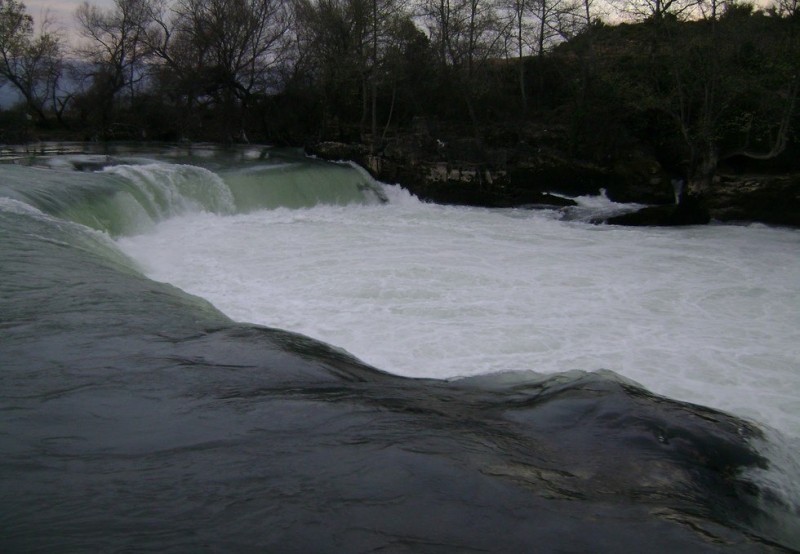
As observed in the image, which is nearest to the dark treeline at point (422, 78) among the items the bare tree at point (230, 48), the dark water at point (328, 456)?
the bare tree at point (230, 48)

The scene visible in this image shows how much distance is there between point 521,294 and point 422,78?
17564mm

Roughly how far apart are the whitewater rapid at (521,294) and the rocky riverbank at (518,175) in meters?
4.03

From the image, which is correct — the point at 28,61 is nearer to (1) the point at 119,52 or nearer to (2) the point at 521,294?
(1) the point at 119,52

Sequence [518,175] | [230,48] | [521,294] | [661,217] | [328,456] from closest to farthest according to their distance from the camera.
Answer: [328,456] → [521,294] → [661,217] → [518,175] → [230,48]

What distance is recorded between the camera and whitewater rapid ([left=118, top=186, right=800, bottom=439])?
666 centimetres

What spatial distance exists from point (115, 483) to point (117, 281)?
172 inches

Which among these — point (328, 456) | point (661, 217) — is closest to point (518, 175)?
point (661, 217)

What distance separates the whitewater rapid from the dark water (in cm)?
161

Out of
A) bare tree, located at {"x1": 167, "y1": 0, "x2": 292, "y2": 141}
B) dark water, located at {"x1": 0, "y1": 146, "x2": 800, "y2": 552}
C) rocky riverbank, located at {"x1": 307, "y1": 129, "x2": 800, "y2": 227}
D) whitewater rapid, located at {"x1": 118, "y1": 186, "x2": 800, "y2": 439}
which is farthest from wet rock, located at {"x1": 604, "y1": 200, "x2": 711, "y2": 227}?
bare tree, located at {"x1": 167, "y1": 0, "x2": 292, "y2": 141}

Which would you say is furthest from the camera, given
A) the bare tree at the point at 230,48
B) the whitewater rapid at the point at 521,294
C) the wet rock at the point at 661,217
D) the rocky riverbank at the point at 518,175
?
the bare tree at the point at 230,48

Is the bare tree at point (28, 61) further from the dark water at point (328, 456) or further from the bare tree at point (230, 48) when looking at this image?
the dark water at point (328, 456)

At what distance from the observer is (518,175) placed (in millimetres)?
21078

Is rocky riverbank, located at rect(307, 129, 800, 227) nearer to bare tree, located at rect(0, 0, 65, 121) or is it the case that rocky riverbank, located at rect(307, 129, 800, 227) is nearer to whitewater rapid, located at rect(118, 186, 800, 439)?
whitewater rapid, located at rect(118, 186, 800, 439)

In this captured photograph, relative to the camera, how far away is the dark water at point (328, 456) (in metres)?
2.80
